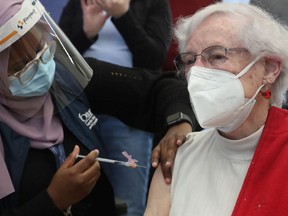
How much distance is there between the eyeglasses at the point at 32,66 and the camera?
1788 millimetres

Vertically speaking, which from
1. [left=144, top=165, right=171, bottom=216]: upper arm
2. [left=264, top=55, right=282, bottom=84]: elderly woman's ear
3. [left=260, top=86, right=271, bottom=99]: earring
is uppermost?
[left=264, top=55, right=282, bottom=84]: elderly woman's ear

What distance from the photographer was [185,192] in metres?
1.71

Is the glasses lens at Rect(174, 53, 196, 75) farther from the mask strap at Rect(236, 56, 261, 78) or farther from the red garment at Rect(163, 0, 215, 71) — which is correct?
the red garment at Rect(163, 0, 215, 71)

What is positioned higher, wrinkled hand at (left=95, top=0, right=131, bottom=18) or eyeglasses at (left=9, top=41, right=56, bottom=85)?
eyeglasses at (left=9, top=41, right=56, bottom=85)

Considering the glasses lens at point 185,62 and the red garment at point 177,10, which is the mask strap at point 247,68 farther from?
the red garment at point 177,10

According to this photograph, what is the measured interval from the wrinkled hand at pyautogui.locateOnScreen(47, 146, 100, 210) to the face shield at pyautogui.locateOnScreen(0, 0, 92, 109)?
28 centimetres

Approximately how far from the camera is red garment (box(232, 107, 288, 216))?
1.49m

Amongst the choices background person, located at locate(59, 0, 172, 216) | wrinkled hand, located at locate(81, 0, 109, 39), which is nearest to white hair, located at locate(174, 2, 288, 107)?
background person, located at locate(59, 0, 172, 216)

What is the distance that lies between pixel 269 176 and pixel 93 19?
142cm

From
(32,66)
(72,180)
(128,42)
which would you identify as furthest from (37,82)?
(128,42)

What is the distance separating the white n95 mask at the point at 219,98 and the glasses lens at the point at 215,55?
1.1 inches

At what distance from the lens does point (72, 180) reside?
68.1 inches

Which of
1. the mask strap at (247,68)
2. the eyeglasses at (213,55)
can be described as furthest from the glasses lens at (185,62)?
the mask strap at (247,68)

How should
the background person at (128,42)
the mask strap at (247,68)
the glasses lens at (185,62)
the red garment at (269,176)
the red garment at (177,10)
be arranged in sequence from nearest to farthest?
the red garment at (269,176), the mask strap at (247,68), the glasses lens at (185,62), the background person at (128,42), the red garment at (177,10)
